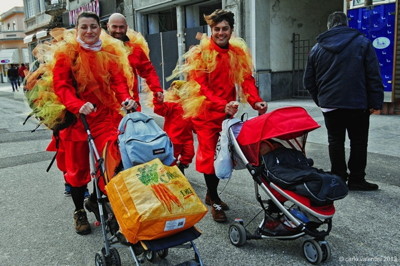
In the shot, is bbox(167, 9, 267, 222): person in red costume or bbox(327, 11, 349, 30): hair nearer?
bbox(167, 9, 267, 222): person in red costume

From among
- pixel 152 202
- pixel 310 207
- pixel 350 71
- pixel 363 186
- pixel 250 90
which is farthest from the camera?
pixel 363 186

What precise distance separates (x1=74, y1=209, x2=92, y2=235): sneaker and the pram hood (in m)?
1.69

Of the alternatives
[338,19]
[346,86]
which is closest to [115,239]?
[346,86]

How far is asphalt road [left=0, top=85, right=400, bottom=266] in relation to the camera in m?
3.15

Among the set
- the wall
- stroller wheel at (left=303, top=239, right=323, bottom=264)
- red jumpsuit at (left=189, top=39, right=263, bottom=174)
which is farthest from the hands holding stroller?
the wall

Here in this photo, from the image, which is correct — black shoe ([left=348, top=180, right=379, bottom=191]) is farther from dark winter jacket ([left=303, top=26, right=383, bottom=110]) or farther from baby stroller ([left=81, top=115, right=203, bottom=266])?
baby stroller ([left=81, top=115, right=203, bottom=266])

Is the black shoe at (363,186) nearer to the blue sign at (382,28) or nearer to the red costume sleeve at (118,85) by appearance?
the red costume sleeve at (118,85)

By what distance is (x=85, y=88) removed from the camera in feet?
11.7

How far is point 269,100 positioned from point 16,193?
28.3 ft

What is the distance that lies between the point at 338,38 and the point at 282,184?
2269 mm

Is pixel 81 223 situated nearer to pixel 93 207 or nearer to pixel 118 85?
pixel 93 207

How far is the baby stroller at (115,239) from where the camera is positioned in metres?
2.50

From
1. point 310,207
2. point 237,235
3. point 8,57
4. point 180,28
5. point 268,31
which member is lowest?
point 237,235

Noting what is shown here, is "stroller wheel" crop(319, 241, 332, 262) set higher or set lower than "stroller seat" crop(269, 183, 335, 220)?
lower
